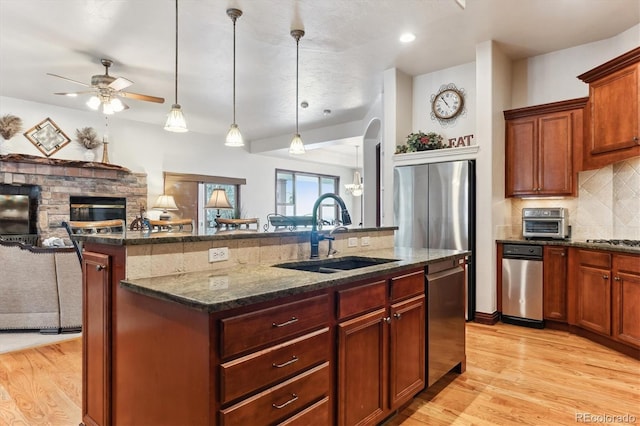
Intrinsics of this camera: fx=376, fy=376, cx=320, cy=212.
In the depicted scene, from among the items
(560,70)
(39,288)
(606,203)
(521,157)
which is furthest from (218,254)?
(560,70)

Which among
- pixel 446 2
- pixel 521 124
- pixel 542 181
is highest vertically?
pixel 446 2

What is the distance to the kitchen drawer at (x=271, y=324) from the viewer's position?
1290 millimetres

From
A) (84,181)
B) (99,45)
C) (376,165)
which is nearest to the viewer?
(99,45)

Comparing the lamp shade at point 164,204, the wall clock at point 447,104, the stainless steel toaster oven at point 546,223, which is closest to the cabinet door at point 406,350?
the stainless steel toaster oven at point 546,223

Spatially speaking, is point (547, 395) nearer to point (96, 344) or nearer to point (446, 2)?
point (96, 344)

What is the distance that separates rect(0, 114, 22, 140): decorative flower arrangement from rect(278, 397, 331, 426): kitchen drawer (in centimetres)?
628

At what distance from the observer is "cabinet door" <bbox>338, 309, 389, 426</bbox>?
175 centimetres

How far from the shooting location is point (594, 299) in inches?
134

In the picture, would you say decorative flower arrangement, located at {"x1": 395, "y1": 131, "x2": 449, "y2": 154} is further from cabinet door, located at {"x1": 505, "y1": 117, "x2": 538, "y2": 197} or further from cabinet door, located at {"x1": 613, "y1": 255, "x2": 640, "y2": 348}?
cabinet door, located at {"x1": 613, "y1": 255, "x2": 640, "y2": 348}

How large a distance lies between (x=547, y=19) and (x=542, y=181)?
1562 mm

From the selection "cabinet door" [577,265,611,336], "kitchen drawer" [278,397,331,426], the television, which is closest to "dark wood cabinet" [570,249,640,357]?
"cabinet door" [577,265,611,336]

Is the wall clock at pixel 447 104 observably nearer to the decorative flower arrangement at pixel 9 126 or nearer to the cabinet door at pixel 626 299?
the cabinet door at pixel 626 299

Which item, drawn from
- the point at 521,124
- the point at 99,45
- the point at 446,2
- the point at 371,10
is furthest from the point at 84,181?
the point at 521,124

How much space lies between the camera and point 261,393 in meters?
1.37
